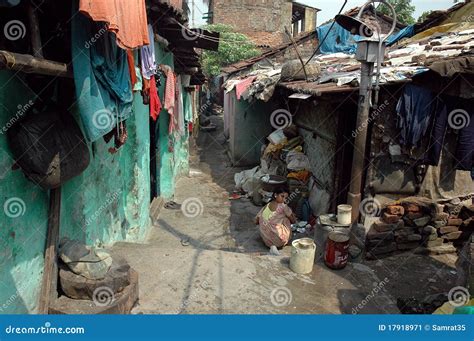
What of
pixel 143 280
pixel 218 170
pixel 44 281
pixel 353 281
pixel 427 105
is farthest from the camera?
pixel 218 170

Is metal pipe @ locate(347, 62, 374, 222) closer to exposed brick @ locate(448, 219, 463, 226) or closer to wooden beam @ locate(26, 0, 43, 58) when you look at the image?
exposed brick @ locate(448, 219, 463, 226)

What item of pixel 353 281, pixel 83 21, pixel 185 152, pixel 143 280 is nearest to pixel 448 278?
pixel 353 281

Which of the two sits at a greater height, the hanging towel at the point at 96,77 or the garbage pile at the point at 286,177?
the hanging towel at the point at 96,77

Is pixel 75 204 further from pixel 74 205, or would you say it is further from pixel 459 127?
pixel 459 127

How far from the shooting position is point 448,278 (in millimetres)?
6547

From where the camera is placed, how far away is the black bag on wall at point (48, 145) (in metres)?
3.10

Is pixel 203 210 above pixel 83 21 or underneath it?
underneath

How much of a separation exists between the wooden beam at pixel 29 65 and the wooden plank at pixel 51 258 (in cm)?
125

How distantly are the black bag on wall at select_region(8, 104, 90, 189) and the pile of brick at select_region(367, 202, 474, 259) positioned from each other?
5.65 metres

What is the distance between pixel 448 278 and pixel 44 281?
6.66m

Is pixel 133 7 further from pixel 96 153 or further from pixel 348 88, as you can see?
pixel 348 88

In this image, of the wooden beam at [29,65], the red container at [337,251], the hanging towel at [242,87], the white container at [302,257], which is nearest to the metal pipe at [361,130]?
the red container at [337,251]

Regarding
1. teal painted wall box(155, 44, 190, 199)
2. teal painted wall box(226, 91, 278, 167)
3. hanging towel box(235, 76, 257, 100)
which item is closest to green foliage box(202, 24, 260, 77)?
teal painted wall box(226, 91, 278, 167)

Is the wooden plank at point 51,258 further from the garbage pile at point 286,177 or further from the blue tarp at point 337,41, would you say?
the blue tarp at point 337,41
